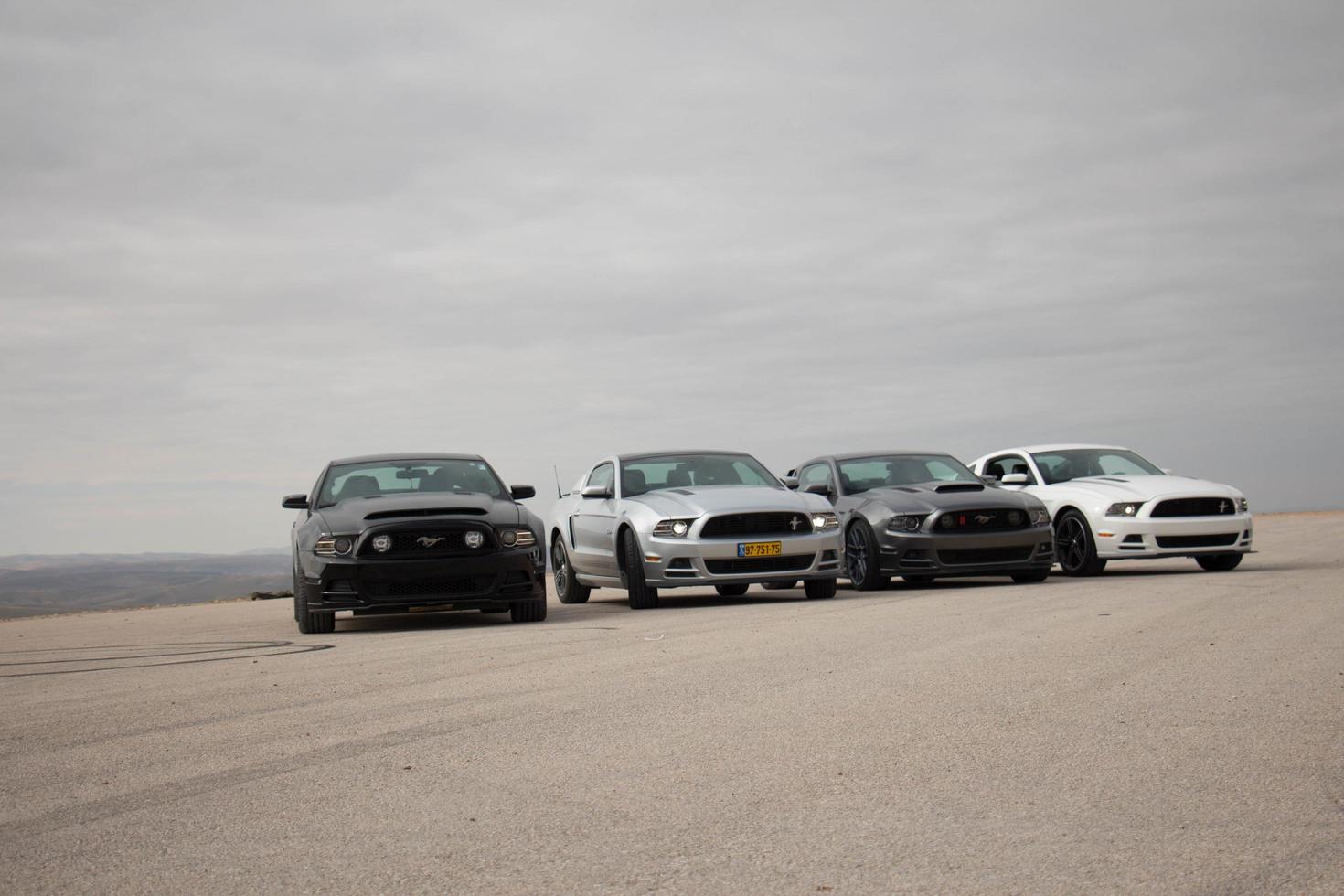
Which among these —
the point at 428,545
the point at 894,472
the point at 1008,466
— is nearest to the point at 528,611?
the point at 428,545

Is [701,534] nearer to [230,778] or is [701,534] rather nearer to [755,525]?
[755,525]

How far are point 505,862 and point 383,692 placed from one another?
11.6ft

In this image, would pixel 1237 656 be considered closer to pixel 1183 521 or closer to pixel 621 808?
pixel 621 808

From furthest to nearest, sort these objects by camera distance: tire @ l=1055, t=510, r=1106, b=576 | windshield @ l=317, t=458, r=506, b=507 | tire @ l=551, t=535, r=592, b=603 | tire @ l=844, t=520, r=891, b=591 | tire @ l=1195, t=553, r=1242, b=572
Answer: tire @ l=1195, t=553, r=1242, b=572, tire @ l=1055, t=510, r=1106, b=576, tire @ l=551, t=535, r=592, b=603, tire @ l=844, t=520, r=891, b=591, windshield @ l=317, t=458, r=506, b=507

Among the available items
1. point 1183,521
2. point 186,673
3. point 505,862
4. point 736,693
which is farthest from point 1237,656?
point 1183,521

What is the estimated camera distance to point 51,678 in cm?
833

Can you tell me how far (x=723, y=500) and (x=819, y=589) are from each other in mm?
1406

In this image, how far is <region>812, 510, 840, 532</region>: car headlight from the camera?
1322 centimetres

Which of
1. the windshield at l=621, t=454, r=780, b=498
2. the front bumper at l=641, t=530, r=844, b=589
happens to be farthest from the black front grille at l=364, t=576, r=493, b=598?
the windshield at l=621, t=454, r=780, b=498

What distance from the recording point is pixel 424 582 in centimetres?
1135

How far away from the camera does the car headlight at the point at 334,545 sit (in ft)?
36.9

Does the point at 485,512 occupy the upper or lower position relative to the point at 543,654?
upper

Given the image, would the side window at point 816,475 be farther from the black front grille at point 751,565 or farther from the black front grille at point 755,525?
the black front grille at point 751,565

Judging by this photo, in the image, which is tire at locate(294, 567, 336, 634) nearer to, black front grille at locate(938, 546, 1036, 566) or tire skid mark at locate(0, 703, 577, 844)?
tire skid mark at locate(0, 703, 577, 844)
